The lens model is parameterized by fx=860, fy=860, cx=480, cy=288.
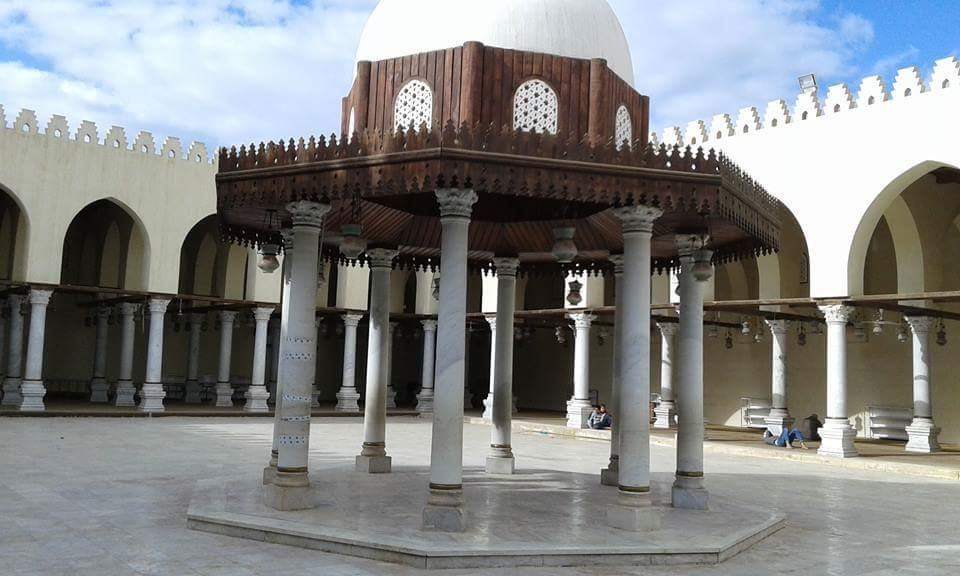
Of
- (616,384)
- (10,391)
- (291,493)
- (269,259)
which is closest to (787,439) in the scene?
(616,384)

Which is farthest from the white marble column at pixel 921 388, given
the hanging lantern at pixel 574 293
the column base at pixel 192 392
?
the column base at pixel 192 392

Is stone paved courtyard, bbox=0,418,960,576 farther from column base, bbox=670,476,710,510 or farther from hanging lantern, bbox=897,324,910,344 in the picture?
hanging lantern, bbox=897,324,910,344

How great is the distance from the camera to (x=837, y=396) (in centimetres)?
1783

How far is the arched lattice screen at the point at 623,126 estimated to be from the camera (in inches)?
365

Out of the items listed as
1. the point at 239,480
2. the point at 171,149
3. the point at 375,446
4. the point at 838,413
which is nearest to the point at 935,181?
the point at 838,413

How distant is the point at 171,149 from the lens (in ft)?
78.6

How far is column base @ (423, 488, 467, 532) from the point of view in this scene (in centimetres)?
759

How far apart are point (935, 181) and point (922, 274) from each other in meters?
2.35

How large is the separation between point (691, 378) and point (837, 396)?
9609 millimetres

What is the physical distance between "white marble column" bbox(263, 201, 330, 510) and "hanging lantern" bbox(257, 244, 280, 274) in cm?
159

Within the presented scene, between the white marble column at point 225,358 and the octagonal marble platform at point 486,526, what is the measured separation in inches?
645

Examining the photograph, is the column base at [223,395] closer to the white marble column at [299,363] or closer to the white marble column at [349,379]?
the white marble column at [349,379]

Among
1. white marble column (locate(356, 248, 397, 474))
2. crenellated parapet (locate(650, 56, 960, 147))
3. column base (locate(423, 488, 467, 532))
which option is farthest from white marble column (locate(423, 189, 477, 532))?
crenellated parapet (locate(650, 56, 960, 147))

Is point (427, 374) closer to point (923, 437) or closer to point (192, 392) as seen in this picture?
point (192, 392)
